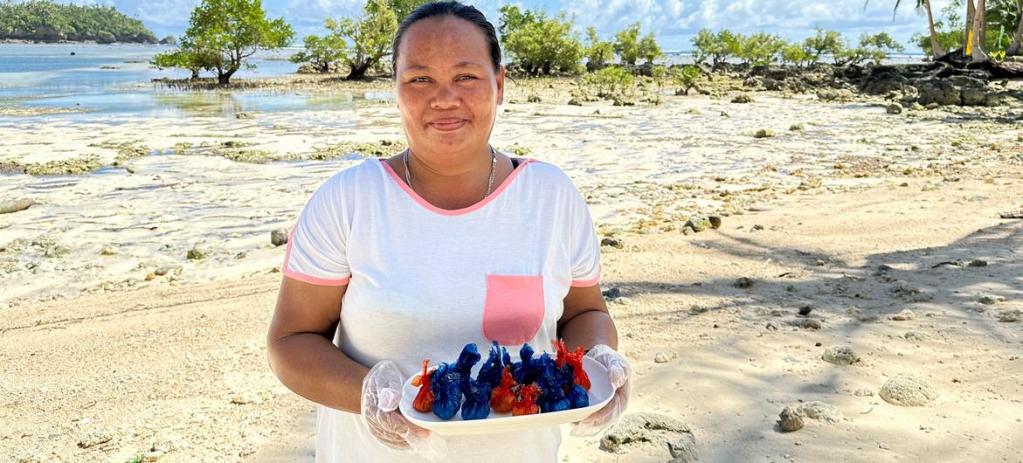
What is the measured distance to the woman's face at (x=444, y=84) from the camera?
1.50 meters

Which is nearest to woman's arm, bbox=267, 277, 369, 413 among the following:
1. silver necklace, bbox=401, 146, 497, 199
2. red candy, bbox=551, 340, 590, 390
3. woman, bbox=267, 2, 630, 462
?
woman, bbox=267, 2, 630, 462

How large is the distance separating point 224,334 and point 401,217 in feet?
10.5

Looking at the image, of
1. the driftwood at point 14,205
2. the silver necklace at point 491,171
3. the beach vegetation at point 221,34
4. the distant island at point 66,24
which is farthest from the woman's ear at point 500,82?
the distant island at point 66,24

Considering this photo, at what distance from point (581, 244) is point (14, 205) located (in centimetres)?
787

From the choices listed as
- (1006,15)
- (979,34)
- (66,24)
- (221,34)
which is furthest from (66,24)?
(979,34)

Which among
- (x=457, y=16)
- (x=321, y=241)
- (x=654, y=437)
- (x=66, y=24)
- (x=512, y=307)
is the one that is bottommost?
(x=654, y=437)

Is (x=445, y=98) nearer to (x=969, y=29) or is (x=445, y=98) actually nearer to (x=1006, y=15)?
(x=969, y=29)

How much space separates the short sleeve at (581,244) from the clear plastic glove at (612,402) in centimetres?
22

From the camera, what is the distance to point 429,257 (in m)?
1.47

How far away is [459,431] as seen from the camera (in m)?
1.28

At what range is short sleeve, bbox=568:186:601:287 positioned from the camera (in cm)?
161

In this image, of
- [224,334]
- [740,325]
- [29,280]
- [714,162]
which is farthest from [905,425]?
[714,162]

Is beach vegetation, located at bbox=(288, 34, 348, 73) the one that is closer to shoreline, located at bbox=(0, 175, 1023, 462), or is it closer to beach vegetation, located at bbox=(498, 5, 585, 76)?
beach vegetation, located at bbox=(498, 5, 585, 76)

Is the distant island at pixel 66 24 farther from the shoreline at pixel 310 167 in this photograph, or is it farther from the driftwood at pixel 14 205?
the driftwood at pixel 14 205
